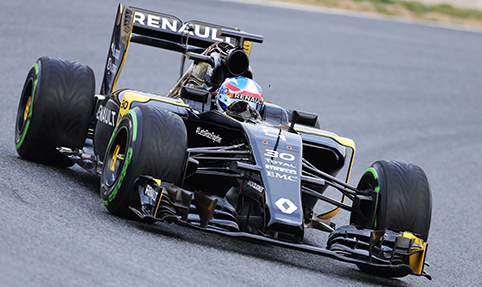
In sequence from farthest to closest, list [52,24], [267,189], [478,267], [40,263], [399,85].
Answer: [399,85]
[52,24]
[478,267]
[267,189]
[40,263]

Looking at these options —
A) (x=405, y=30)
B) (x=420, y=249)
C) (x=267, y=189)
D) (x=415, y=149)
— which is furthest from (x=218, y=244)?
(x=405, y=30)

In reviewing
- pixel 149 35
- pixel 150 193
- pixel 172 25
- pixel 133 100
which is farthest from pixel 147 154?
pixel 172 25

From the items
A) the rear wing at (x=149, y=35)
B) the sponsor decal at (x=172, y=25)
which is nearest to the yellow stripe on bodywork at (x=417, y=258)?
the rear wing at (x=149, y=35)

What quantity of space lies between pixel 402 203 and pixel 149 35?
14.0 feet

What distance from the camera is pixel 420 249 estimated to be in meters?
6.09

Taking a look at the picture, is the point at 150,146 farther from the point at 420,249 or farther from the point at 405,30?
the point at 405,30

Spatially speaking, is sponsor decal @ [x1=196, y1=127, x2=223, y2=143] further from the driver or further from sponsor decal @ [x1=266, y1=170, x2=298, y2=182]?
sponsor decal @ [x1=266, y1=170, x2=298, y2=182]

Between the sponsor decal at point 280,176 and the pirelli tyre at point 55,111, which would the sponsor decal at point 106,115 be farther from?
the sponsor decal at point 280,176

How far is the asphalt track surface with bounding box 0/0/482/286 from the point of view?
17.0 feet

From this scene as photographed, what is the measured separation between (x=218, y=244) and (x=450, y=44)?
2253 cm

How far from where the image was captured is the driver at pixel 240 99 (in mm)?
7410

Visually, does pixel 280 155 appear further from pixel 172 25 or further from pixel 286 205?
pixel 172 25

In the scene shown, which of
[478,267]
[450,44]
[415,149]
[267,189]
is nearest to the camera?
[267,189]

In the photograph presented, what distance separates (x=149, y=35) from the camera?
9.43 metres
